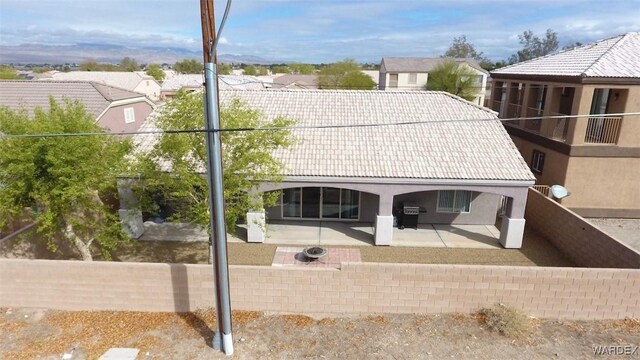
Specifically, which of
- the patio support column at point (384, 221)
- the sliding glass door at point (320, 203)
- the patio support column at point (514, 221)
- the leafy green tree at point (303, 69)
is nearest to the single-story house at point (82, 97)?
the sliding glass door at point (320, 203)

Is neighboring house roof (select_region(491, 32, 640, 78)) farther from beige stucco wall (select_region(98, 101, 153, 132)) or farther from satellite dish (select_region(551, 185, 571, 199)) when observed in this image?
beige stucco wall (select_region(98, 101, 153, 132))

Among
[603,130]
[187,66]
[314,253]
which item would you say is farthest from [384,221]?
[187,66]

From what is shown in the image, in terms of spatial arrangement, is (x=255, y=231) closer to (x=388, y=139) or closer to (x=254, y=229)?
(x=254, y=229)

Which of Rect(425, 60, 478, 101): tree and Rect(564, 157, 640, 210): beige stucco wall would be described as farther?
Rect(425, 60, 478, 101): tree

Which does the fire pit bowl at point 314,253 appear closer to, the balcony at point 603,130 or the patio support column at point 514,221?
the patio support column at point 514,221

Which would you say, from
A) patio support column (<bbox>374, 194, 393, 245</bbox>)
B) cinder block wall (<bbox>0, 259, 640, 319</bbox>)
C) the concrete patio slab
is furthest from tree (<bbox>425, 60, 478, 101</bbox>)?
cinder block wall (<bbox>0, 259, 640, 319</bbox>)

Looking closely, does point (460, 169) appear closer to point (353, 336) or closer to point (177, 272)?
point (353, 336)
